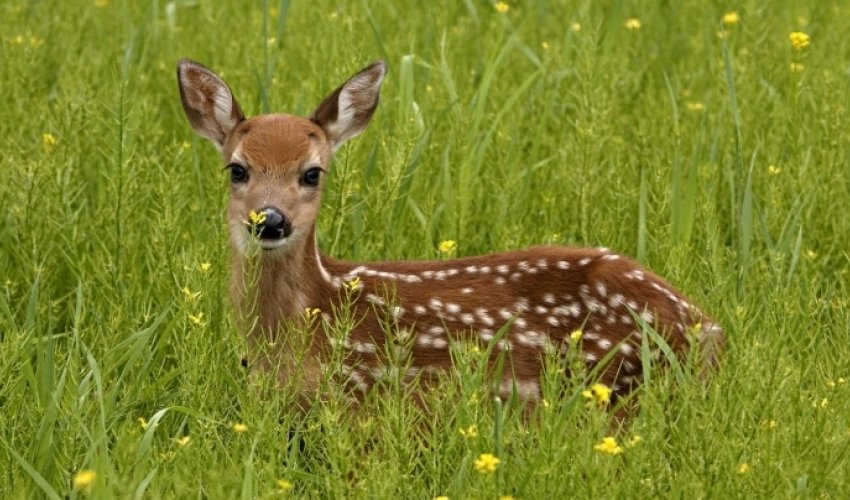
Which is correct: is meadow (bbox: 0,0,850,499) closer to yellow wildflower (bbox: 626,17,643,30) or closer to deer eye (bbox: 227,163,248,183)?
yellow wildflower (bbox: 626,17,643,30)

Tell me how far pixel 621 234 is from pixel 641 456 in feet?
7.23

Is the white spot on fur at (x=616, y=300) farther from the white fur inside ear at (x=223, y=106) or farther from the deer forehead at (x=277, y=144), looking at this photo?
the white fur inside ear at (x=223, y=106)

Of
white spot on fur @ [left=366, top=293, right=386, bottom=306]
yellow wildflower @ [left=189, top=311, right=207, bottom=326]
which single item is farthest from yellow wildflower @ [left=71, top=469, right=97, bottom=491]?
white spot on fur @ [left=366, top=293, right=386, bottom=306]

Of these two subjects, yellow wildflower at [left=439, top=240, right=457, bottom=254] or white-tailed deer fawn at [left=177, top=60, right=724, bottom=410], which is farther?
yellow wildflower at [left=439, top=240, right=457, bottom=254]

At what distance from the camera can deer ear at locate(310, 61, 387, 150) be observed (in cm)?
598

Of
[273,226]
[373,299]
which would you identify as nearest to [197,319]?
[273,226]

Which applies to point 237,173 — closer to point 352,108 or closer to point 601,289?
point 352,108

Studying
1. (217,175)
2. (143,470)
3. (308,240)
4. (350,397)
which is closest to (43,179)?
(217,175)

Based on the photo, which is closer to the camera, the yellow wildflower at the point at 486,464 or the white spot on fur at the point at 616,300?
the yellow wildflower at the point at 486,464

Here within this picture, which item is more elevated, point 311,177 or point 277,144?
point 277,144

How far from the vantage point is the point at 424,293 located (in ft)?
18.7

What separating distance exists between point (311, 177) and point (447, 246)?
2.25 feet

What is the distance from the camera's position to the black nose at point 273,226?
5.40 meters

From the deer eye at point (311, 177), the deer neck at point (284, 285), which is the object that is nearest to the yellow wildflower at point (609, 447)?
the deer neck at point (284, 285)
